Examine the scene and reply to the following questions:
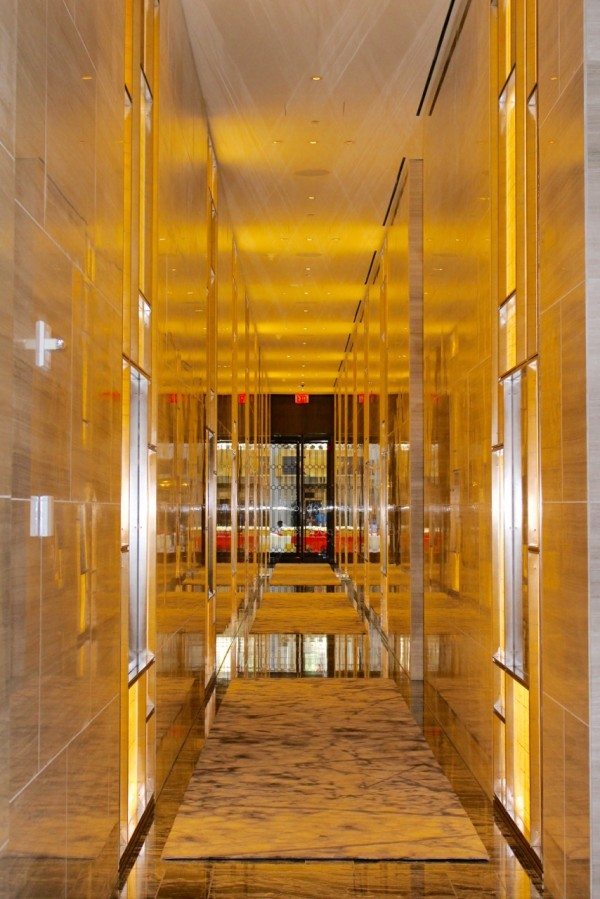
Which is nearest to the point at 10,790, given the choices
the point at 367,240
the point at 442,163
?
the point at 442,163

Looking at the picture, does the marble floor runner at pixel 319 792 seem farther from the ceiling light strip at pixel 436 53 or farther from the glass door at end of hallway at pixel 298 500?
the glass door at end of hallway at pixel 298 500

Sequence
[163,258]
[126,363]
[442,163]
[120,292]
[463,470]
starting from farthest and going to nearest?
[442,163]
[463,470]
[163,258]
[126,363]
[120,292]

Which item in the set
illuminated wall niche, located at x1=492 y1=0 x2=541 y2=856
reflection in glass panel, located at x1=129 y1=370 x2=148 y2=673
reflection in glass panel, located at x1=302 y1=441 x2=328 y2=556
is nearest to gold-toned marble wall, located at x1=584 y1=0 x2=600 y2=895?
illuminated wall niche, located at x1=492 y1=0 x2=541 y2=856

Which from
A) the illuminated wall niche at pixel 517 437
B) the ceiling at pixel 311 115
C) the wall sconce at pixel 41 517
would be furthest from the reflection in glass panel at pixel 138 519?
the ceiling at pixel 311 115

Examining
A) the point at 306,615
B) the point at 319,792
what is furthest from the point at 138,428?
the point at 306,615

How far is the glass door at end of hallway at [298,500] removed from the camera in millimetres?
32094

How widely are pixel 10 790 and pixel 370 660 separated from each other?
7829 millimetres

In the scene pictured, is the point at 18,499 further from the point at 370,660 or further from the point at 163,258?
the point at 370,660

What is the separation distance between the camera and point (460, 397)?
7305 mm

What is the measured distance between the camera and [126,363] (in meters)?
5.04

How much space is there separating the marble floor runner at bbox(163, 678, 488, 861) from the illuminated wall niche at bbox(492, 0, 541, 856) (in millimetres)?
401

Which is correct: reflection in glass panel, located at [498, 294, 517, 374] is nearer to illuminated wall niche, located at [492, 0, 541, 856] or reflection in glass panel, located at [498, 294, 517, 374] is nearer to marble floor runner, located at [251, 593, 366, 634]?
illuminated wall niche, located at [492, 0, 541, 856]

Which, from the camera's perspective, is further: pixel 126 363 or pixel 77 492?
pixel 126 363

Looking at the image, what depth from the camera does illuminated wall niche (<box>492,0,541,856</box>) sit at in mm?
4785
